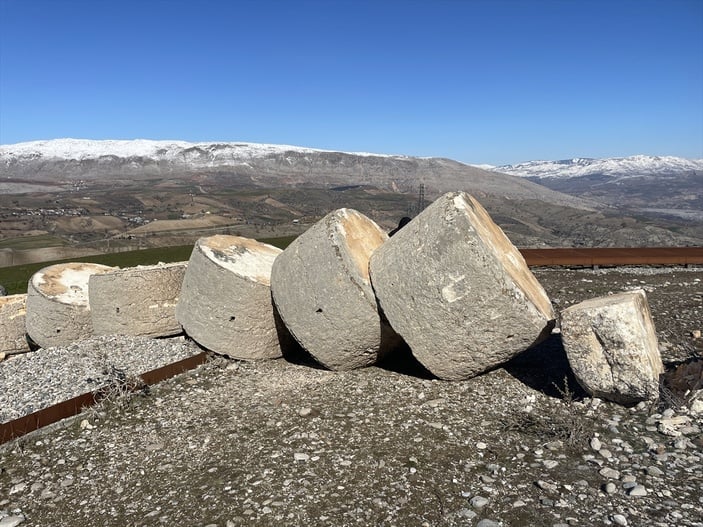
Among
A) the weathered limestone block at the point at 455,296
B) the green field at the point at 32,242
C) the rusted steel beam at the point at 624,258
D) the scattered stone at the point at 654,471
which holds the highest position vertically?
the weathered limestone block at the point at 455,296

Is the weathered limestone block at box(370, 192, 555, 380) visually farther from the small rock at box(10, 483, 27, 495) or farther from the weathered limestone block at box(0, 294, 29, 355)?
the weathered limestone block at box(0, 294, 29, 355)

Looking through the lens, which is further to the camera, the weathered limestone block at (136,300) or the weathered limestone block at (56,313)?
the weathered limestone block at (56,313)

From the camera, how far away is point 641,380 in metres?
5.59

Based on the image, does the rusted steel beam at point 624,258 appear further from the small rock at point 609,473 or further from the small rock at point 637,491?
the small rock at point 637,491

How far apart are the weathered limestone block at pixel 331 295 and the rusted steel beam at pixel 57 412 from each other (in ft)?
6.68

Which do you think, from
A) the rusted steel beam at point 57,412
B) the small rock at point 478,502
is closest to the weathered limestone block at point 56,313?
the rusted steel beam at point 57,412

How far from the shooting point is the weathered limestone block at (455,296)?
19.9ft

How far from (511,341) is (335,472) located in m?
2.86

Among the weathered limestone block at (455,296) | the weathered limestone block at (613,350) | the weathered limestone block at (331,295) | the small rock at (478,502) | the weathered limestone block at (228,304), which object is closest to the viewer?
the small rock at (478,502)

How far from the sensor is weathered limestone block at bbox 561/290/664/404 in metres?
5.53

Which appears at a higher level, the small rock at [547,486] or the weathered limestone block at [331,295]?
the weathered limestone block at [331,295]

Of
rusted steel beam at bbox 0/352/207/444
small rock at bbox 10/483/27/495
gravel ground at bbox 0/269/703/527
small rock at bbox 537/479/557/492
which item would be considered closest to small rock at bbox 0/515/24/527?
gravel ground at bbox 0/269/703/527

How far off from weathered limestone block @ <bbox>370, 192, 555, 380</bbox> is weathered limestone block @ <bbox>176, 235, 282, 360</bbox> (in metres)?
2.19

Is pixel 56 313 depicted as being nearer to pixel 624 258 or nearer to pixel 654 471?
pixel 654 471
